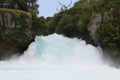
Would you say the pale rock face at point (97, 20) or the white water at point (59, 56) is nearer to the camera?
the white water at point (59, 56)

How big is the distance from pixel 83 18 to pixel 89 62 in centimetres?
407

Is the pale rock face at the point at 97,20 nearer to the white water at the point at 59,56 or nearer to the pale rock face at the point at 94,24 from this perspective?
the pale rock face at the point at 94,24

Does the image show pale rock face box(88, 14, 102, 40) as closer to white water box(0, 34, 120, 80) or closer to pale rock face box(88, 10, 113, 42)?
pale rock face box(88, 10, 113, 42)

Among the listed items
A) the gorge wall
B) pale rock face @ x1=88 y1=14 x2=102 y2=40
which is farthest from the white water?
pale rock face @ x1=88 y1=14 x2=102 y2=40

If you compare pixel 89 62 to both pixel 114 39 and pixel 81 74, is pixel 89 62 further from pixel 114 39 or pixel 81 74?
pixel 81 74

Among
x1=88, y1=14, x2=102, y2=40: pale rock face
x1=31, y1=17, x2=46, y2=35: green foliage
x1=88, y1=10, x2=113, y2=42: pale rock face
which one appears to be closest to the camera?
x1=88, y1=10, x2=113, y2=42: pale rock face

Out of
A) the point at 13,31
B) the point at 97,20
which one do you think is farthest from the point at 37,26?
the point at 97,20

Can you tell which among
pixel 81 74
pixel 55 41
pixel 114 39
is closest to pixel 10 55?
pixel 55 41

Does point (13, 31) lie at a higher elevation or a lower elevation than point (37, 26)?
lower

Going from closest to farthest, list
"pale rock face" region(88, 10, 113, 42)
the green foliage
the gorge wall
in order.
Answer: the gorge wall < "pale rock face" region(88, 10, 113, 42) < the green foliage

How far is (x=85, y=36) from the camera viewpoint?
84.9ft

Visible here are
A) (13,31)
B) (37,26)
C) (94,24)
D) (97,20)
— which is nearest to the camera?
(13,31)

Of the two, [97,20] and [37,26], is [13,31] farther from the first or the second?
[97,20]

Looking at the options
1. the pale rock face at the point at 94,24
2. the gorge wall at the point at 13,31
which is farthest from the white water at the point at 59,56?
the pale rock face at the point at 94,24
